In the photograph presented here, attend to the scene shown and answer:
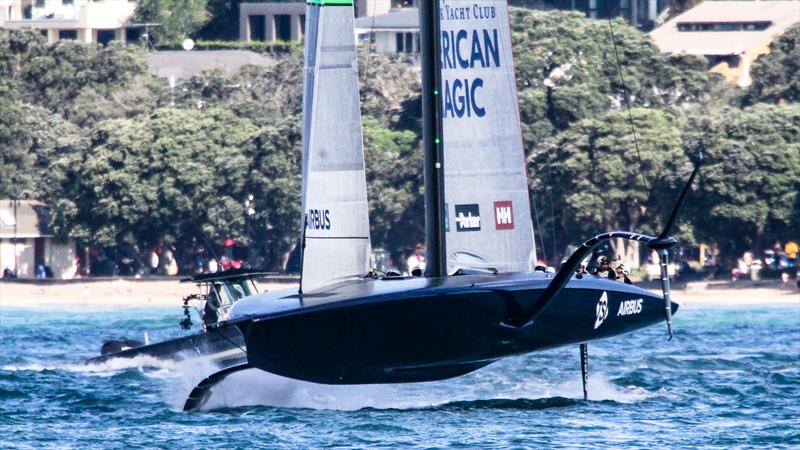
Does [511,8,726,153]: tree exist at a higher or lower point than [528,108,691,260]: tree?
higher

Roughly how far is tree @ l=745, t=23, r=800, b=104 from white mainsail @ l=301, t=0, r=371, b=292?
55.3 m

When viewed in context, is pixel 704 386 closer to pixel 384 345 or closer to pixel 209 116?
pixel 384 345

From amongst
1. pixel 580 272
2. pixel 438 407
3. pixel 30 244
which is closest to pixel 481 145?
pixel 580 272

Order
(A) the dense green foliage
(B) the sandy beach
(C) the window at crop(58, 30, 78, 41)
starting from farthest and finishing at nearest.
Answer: (C) the window at crop(58, 30, 78, 41) < (A) the dense green foliage < (B) the sandy beach

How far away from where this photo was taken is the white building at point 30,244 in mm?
76500

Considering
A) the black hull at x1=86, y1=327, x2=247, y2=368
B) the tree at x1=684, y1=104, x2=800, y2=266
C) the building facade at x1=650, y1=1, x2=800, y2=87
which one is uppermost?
the building facade at x1=650, y1=1, x2=800, y2=87

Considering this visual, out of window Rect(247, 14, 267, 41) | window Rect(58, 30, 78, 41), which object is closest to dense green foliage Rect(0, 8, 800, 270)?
window Rect(58, 30, 78, 41)

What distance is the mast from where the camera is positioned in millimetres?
24016

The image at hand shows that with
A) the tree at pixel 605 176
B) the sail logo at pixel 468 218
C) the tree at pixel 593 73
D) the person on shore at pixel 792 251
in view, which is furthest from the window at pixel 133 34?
the sail logo at pixel 468 218

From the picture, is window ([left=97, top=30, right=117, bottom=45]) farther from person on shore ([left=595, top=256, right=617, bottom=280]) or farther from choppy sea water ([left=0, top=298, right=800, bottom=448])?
person on shore ([left=595, top=256, right=617, bottom=280])

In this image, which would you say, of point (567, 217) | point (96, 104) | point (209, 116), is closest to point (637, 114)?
point (567, 217)

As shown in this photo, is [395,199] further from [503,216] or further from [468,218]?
[468,218]

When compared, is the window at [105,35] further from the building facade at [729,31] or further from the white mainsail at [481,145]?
the white mainsail at [481,145]

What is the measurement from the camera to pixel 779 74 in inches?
3115
